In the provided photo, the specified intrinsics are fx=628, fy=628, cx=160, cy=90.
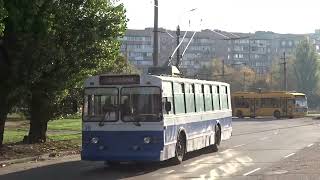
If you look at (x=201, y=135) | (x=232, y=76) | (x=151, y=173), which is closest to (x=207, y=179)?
(x=151, y=173)

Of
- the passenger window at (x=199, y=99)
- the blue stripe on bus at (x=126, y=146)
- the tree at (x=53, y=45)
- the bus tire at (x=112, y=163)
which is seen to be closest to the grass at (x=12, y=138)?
the tree at (x=53, y=45)

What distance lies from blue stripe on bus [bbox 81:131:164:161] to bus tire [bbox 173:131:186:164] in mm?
1594

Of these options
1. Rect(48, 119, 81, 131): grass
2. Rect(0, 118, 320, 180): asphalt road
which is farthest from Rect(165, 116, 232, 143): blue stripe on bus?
Rect(48, 119, 81, 131): grass

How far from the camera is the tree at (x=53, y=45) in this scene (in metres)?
20.0

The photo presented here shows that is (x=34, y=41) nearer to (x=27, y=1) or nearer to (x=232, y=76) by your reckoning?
(x=27, y=1)

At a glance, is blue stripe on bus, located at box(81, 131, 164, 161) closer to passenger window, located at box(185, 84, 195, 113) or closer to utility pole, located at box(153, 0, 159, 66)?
passenger window, located at box(185, 84, 195, 113)

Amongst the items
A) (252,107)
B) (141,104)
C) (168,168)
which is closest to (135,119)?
(141,104)

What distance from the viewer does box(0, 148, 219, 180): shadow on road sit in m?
15.7

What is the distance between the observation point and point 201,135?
69.2 feet

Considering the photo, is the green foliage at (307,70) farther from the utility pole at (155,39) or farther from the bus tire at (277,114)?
the utility pole at (155,39)

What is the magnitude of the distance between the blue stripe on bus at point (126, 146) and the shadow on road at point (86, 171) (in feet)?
1.33

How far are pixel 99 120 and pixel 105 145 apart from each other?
70cm

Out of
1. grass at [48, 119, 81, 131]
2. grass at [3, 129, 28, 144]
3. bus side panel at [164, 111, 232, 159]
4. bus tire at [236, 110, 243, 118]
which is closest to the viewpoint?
bus side panel at [164, 111, 232, 159]

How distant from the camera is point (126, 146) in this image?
16.9 m
